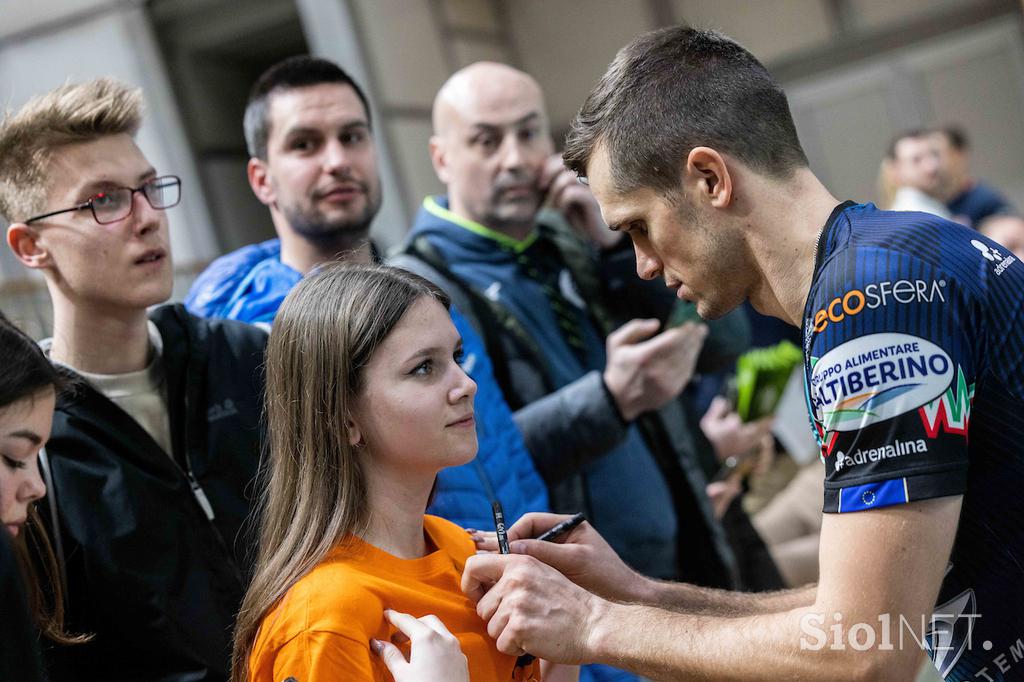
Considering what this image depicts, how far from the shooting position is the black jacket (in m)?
1.88

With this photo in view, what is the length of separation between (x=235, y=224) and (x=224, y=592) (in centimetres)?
607

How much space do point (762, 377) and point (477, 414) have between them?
1435 millimetres

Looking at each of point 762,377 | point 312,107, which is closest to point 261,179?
point 312,107

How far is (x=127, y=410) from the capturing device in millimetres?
2123

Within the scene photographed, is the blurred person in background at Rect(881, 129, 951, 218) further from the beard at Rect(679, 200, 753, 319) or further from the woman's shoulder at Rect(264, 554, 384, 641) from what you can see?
the woman's shoulder at Rect(264, 554, 384, 641)

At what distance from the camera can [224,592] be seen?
2.01 metres

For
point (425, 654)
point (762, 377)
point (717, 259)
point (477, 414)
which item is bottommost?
point (762, 377)

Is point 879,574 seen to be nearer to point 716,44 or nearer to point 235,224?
point 716,44

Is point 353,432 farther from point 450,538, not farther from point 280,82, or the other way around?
point 280,82

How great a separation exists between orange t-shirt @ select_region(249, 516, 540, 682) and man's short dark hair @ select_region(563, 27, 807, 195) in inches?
27.3

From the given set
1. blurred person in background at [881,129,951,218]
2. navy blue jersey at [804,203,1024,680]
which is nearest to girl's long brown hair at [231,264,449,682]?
navy blue jersey at [804,203,1024,680]

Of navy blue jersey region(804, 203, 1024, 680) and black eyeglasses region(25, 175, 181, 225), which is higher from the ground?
black eyeglasses region(25, 175, 181, 225)

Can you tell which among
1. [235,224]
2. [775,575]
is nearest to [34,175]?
[775,575]

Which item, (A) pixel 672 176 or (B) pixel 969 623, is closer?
(B) pixel 969 623
